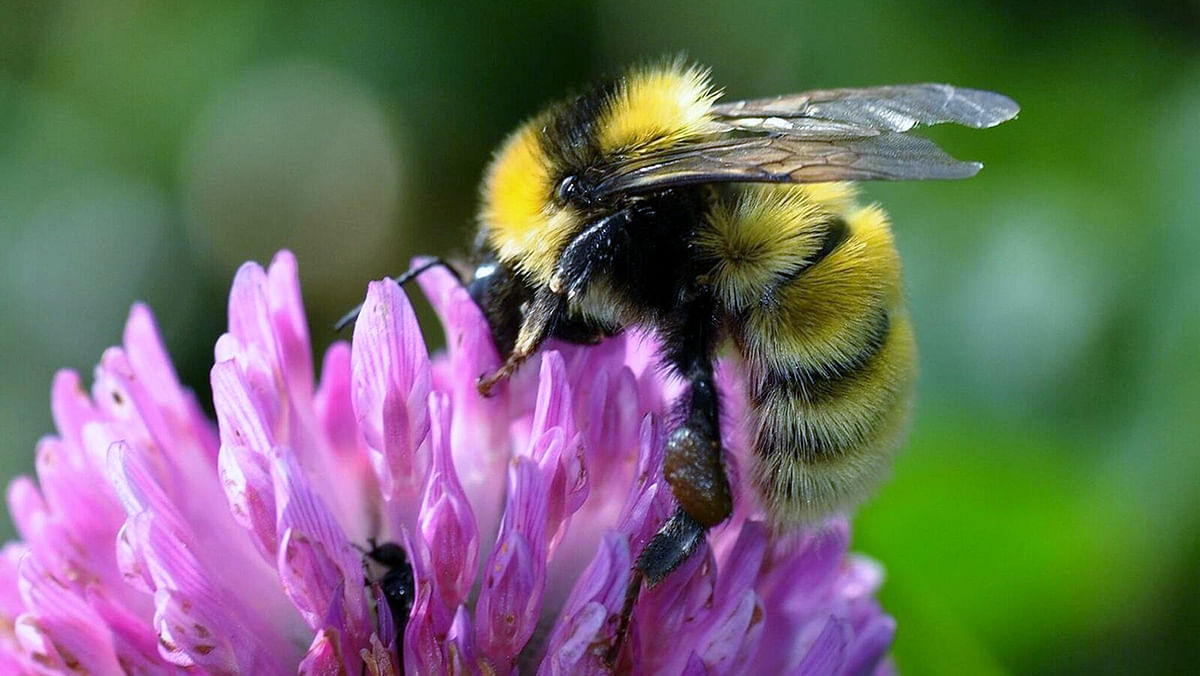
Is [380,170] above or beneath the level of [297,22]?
Answer: beneath

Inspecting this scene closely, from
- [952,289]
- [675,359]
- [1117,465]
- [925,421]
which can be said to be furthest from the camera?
[952,289]

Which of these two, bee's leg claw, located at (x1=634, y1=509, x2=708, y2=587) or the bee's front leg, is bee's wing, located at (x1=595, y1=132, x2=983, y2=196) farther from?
bee's leg claw, located at (x1=634, y1=509, x2=708, y2=587)

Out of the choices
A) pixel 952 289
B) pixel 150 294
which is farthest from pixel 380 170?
pixel 952 289

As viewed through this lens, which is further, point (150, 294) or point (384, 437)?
point (150, 294)

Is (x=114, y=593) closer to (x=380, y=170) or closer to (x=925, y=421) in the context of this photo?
(x=925, y=421)

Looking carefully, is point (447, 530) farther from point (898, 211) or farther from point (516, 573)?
point (898, 211)

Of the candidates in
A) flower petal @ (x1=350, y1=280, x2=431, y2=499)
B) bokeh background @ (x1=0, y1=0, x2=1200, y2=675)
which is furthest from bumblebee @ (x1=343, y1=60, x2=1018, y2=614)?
bokeh background @ (x1=0, y1=0, x2=1200, y2=675)
